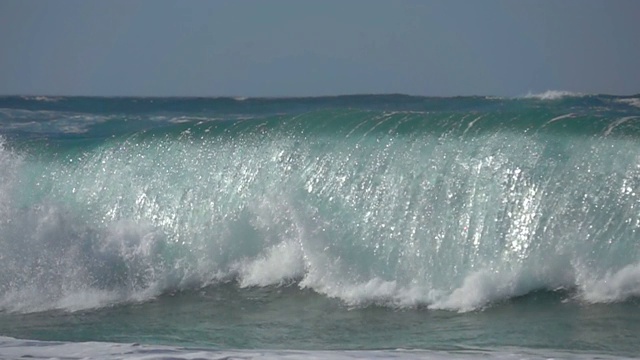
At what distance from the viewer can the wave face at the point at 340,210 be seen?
27.5 ft

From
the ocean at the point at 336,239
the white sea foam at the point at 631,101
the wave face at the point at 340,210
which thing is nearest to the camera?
the ocean at the point at 336,239

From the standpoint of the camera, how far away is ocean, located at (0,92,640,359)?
25.3ft

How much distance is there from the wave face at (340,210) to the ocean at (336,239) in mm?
18

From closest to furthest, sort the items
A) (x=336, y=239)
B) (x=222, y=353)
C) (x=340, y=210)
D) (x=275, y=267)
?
(x=222, y=353) < (x=336, y=239) < (x=340, y=210) < (x=275, y=267)

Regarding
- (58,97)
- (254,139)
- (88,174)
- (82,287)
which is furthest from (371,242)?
(58,97)

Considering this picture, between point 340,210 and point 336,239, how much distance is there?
0.94ft

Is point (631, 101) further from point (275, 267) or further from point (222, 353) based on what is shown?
point (222, 353)

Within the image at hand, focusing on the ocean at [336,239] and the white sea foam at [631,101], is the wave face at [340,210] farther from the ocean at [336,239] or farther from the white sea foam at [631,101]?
the white sea foam at [631,101]

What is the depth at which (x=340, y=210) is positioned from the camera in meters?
9.27

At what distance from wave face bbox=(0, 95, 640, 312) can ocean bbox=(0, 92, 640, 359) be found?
0.06ft

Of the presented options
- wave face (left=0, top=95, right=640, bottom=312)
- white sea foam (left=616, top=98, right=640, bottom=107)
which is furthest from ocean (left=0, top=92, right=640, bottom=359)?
white sea foam (left=616, top=98, right=640, bottom=107)

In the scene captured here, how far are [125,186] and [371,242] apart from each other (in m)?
3.05

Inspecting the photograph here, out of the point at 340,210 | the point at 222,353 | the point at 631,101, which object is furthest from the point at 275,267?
the point at 631,101

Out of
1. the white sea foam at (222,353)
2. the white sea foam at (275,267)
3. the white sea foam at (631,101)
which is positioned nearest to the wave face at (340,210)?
the white sea foam at (275,267)
